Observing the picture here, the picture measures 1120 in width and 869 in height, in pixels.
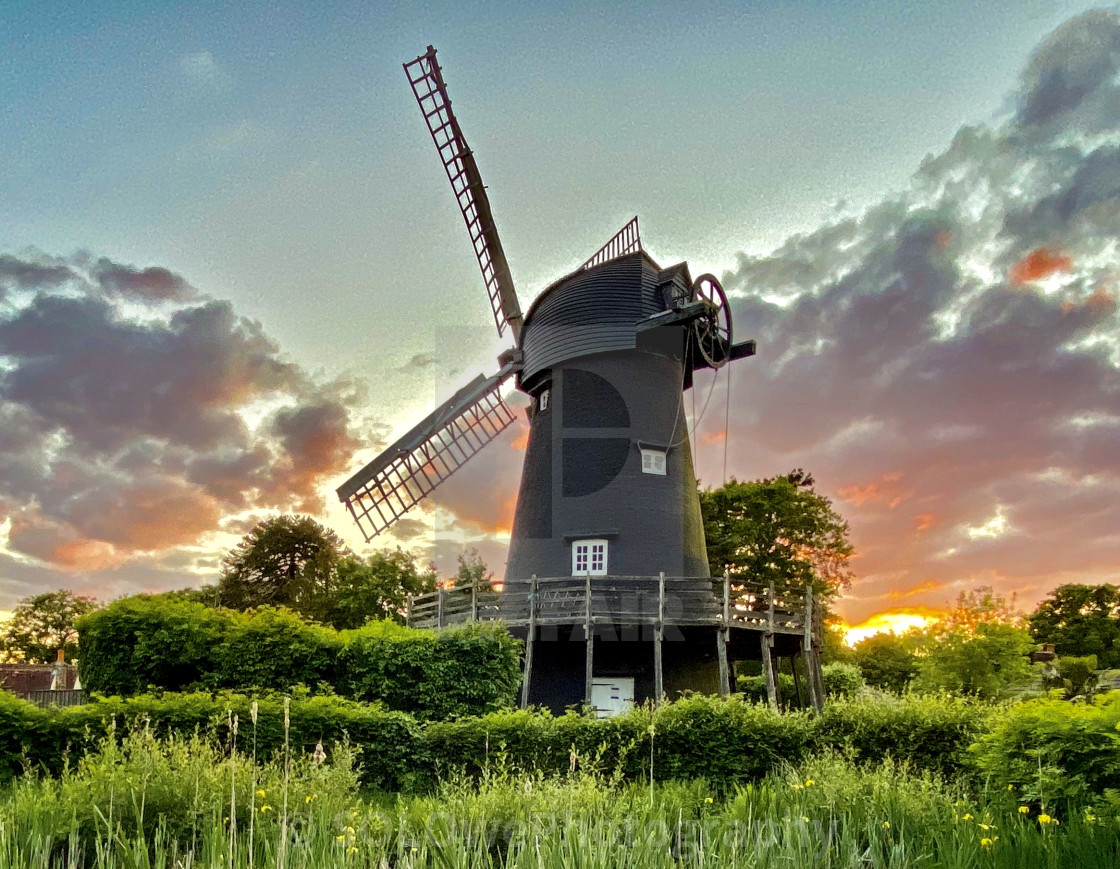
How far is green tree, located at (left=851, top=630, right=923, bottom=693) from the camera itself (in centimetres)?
3775

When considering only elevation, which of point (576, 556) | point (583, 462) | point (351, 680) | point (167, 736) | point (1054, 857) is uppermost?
point (583, 462)

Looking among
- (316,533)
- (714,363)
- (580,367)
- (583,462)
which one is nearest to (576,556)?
(583,462)

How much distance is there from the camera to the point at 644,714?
12.1m

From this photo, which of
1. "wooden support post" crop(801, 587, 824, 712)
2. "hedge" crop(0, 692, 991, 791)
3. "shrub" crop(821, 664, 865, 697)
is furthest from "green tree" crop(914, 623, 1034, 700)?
"hedge" crop(0, 692, 991, 791)

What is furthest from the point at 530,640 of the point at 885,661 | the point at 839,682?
the point at 885,661

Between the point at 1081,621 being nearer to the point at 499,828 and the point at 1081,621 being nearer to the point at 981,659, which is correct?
the point at 981,659

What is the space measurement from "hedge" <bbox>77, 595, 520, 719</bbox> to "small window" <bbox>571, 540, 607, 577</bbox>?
17.5 feet

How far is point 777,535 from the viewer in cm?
3475

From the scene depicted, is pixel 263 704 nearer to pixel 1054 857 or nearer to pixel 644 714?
pixel 644 714

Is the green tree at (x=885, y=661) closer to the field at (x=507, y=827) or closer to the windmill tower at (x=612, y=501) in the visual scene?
the windmill tower at (x=612, y=501)

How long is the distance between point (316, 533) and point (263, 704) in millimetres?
33385

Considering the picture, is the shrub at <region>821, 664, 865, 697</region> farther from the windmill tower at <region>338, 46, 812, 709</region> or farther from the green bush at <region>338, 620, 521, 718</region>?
the green bush at <region>338, 620, 521, 718</region>

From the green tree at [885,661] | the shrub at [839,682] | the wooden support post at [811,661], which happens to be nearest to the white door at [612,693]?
the wooden support post at [811,661]

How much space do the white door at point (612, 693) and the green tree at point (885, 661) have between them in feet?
65.9
